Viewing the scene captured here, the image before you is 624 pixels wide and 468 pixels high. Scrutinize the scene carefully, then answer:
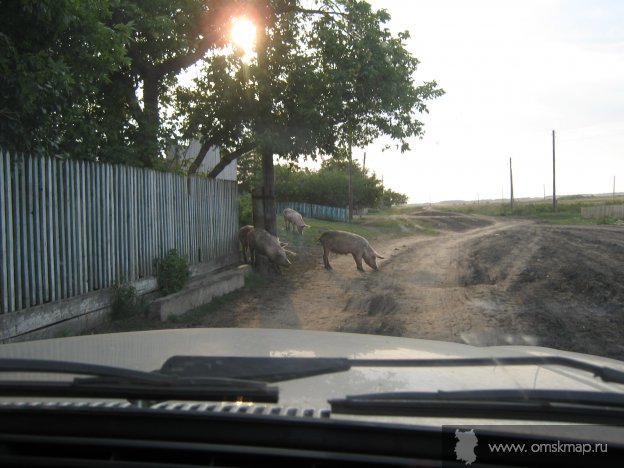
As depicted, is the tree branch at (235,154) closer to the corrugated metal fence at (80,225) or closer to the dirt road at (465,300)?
the corrugated metal fence at (80,225)

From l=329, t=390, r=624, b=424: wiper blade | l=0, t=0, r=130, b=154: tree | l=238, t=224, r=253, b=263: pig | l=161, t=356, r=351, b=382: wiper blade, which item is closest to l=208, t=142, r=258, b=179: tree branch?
l=238, t=224, r=253, b=263: pig

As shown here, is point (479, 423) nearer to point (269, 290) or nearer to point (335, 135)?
point (269, 290)

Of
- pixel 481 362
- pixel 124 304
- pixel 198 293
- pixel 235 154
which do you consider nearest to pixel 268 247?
pixel 235 154

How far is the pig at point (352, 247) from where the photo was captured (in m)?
15.5

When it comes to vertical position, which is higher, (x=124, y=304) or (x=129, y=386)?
(x=129, y=386)

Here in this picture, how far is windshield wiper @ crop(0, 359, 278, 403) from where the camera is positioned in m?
1.96

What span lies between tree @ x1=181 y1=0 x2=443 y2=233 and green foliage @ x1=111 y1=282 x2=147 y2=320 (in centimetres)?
533

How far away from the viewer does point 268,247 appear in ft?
46.1

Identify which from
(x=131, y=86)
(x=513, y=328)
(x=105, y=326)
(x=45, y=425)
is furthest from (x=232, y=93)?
(x=45, y=425)

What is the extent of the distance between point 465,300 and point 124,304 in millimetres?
5997

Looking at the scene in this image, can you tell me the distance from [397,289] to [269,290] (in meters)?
2.89

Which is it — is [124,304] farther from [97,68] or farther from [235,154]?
[235,154]

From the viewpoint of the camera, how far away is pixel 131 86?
1230 cm

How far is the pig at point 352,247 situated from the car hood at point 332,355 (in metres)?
11.7
